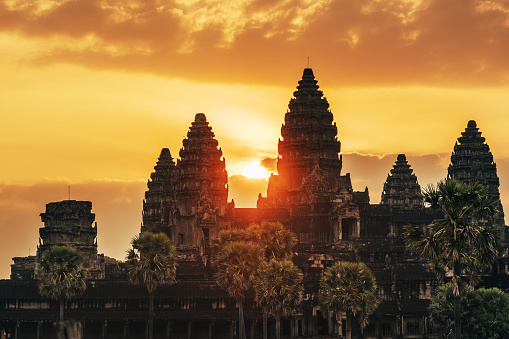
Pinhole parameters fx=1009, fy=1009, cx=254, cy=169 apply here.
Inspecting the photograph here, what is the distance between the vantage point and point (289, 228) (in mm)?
145625

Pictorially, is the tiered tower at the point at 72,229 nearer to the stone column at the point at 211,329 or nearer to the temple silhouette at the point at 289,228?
the temple silhouette at the point at 289,228

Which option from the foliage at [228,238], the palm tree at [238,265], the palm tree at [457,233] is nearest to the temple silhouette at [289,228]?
the foliage at [228,238]

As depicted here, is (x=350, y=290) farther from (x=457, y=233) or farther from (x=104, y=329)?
(x=457, y=233)

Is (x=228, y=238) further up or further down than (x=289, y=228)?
further down

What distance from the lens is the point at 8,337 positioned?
126562 mm

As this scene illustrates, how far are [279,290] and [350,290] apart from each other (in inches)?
292

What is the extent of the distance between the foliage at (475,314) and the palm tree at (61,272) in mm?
43262

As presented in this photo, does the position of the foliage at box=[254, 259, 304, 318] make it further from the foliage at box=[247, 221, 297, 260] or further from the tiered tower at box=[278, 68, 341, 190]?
the tiered tower at box=[278, 68, 341, 190]

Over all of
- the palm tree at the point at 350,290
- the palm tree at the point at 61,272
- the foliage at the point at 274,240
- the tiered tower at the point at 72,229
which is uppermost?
the tiered tower at the point at 72,229

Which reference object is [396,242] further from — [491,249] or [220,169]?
[491,249]

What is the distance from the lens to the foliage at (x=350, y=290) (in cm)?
9906

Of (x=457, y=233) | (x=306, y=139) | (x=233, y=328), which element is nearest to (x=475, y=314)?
(x=233, y=328)

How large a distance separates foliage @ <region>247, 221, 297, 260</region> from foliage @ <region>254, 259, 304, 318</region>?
11783 millimetres

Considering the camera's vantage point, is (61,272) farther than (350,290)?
Yes
